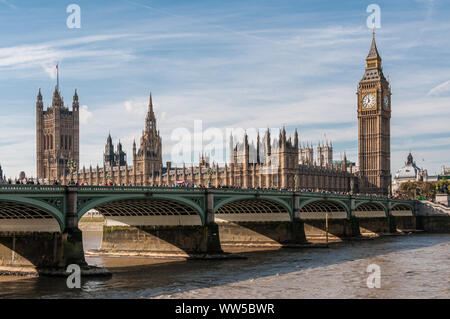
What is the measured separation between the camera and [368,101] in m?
163

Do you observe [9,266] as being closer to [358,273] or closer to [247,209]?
[358,273]

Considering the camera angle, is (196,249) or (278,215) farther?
(278,215)

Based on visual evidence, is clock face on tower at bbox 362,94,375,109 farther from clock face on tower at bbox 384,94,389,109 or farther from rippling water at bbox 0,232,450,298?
rippling water at bbox 0,232,450,298

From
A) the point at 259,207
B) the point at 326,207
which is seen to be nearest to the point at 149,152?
the point at 326,207

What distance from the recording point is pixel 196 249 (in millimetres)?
57438

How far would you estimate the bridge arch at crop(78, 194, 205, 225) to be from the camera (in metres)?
53.4

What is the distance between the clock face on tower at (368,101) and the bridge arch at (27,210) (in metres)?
127

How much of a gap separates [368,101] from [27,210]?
423 feet

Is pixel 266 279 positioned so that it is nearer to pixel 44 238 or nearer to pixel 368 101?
pixel 44 238

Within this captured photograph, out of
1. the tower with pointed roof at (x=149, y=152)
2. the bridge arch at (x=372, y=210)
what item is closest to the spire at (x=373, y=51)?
the tower with pointed roof at (x=149, y=152)

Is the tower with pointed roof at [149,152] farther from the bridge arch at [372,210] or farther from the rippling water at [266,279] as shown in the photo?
the rippling water at [266,279]

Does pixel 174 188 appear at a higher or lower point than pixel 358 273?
higher
